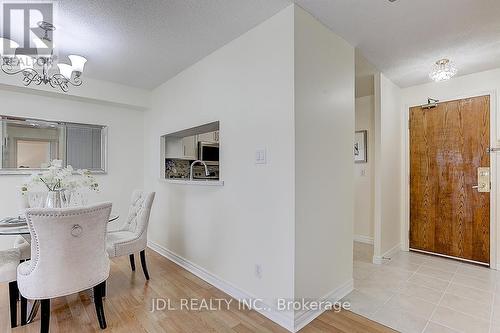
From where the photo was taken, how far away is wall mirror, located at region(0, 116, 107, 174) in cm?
310

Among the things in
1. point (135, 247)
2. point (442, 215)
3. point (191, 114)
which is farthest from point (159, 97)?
point (442, 215)

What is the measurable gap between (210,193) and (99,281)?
1.25 meters

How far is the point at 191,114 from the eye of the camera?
3.08 m

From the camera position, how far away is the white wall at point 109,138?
3096 millimetres

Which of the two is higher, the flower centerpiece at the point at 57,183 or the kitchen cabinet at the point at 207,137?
the kitchen cabinet at the point at 207,137

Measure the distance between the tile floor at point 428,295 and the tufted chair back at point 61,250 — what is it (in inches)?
85.1

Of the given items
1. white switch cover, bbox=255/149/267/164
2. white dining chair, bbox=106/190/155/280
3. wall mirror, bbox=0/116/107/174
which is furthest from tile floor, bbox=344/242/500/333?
wall mirror, bbox=0/116/107/174

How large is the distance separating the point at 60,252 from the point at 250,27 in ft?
7.38

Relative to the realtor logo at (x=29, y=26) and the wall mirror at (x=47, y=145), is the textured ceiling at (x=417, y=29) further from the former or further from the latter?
the wall mirror at (x=47, y=145)

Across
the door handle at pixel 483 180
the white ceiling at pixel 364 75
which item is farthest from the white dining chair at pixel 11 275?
the door handle at pixel 483 180

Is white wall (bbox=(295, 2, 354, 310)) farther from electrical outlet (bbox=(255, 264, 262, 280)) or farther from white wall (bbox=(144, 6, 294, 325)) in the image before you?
electrical outlet (bbox=(255, 264, 262, 280))

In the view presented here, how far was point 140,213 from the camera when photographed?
8.96 ft

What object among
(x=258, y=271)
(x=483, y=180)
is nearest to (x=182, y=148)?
(x=258, y=271)

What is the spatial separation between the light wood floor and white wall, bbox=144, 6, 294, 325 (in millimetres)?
221
